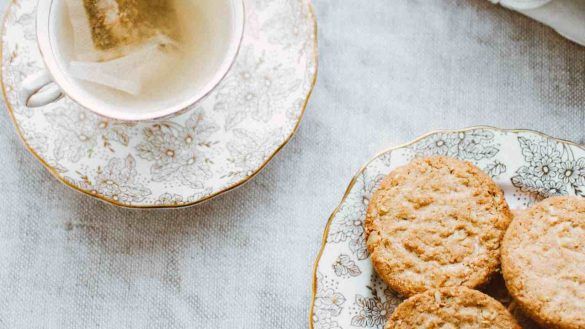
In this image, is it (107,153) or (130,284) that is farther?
(130,284)

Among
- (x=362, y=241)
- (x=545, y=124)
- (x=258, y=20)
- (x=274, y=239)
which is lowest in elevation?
(x=274, y=239)

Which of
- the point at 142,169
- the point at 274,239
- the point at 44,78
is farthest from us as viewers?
the point at 274,239

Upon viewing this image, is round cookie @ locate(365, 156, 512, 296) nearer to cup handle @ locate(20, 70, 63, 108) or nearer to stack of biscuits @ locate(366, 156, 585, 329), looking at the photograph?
stack of biscuits @ locate(366, 156, 585, 329)

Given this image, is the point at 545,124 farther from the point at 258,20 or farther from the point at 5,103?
the point at 5,103

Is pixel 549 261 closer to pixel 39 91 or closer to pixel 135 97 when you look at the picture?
pixel 135 97

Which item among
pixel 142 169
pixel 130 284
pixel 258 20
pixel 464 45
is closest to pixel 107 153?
pixel 142 169

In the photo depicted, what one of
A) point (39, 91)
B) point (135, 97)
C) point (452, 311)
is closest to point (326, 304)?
point (452, 311)

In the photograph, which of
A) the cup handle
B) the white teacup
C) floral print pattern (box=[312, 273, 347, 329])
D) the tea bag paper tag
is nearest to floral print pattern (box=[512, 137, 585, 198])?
floral print pattern (box=[312, 273, 347, 329])

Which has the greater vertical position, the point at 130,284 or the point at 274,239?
the point at 274,239
